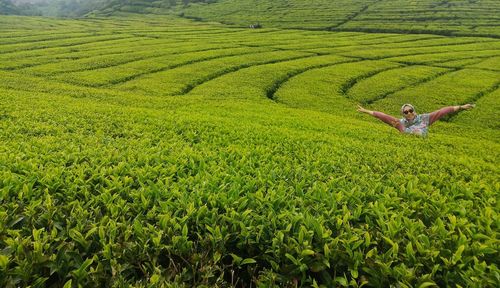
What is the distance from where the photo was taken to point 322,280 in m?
4.78

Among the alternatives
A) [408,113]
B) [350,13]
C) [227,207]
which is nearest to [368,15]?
[350,13]

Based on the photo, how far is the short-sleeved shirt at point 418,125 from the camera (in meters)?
14.6

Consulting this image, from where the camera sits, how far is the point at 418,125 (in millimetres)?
14688

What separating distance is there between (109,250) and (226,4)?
530 ft

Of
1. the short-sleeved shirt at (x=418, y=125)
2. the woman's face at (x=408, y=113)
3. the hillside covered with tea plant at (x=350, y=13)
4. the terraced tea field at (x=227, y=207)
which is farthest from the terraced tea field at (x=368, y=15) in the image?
the terraced tea field at (x=227, y=207)

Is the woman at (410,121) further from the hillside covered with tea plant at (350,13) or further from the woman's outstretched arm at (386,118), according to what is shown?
the hillside covered with tea plant at (350,13)

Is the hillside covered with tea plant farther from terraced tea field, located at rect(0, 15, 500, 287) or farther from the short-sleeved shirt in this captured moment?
terraced tea field, located at rect(0, 15, 500, 287)

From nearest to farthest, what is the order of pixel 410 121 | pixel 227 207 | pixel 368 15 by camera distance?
pixel 227 207, pixel 410 121, pixel 368 15

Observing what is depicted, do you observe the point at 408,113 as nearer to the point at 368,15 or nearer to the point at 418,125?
the point at 418,125

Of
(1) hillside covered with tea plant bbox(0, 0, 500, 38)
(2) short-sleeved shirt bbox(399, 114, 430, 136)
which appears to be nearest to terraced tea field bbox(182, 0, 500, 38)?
(1) hillside covered with tea plant bbox(0, 0, 500, 38)

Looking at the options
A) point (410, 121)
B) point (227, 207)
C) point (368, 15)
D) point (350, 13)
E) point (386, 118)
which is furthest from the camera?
point (350, 13)

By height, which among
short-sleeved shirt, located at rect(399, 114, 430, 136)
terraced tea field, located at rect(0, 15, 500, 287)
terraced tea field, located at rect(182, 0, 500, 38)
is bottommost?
terraced tea field, located at rect(182, 0, 500, 38)

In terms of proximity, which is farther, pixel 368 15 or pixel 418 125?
pixel 368 15

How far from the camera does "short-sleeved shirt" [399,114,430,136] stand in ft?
47.8
